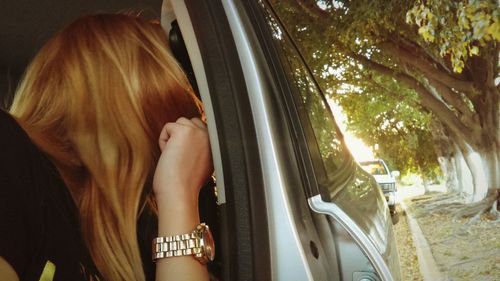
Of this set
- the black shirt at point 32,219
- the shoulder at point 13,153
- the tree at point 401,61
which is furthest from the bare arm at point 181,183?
the tree at point 401,61

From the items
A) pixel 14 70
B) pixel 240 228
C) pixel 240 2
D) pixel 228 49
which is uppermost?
pixel 14 70

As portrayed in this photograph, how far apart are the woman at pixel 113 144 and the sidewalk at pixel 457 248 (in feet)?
21.3

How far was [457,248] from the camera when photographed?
8938mm

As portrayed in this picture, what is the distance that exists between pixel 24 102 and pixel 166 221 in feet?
1.97

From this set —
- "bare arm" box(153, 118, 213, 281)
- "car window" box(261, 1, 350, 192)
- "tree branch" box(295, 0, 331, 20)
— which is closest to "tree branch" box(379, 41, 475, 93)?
"tree branch" box(295, 0, 331, 20)

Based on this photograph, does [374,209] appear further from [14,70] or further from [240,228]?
[14,70]

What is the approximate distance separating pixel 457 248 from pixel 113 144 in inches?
353

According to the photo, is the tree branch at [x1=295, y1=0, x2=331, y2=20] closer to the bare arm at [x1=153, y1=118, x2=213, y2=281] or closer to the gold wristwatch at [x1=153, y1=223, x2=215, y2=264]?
the bare arm at [x1=153, y1=118, x2=213, y2=281]

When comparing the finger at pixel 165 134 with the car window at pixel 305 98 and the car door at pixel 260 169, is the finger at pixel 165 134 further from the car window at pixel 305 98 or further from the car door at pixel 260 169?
the car window at pixel 305 98

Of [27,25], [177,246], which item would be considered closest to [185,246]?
[177,246]

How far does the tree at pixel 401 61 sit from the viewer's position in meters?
8.27

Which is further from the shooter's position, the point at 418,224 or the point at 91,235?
the point at 418,224

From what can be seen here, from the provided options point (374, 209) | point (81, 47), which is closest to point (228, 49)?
point (81, 47)

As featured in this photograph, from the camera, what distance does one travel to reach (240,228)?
1118 millimetres
